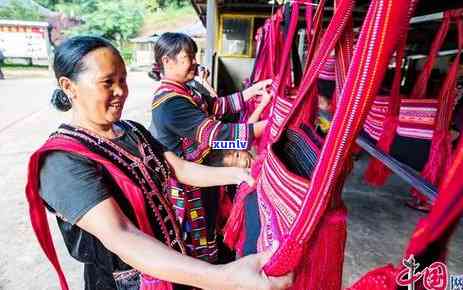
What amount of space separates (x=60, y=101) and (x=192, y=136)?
61 centimetres

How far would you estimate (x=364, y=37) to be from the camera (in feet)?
1.52

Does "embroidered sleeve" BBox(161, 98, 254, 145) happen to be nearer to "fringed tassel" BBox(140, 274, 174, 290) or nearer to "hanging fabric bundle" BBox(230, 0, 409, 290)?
"hanging fabric bundle" BBox(230, 0, 409, 290)

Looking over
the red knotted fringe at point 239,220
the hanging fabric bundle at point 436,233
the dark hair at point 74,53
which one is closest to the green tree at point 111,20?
the dark hair at point 74,53

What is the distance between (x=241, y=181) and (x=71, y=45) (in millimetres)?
629

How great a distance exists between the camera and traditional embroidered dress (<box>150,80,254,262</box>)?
148 centimetres

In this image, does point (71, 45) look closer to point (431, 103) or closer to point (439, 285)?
point (439, 285)

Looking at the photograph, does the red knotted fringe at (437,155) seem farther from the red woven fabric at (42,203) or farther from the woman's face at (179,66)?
the red woven fabric at (42,203)

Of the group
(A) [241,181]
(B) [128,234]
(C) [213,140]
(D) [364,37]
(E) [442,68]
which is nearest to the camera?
(D) [364,37]

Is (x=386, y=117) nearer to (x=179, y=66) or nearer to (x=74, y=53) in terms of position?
(x=179, y=66)

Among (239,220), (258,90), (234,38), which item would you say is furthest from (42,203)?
(234,38)

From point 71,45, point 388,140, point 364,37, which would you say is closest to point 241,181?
point 71,45
